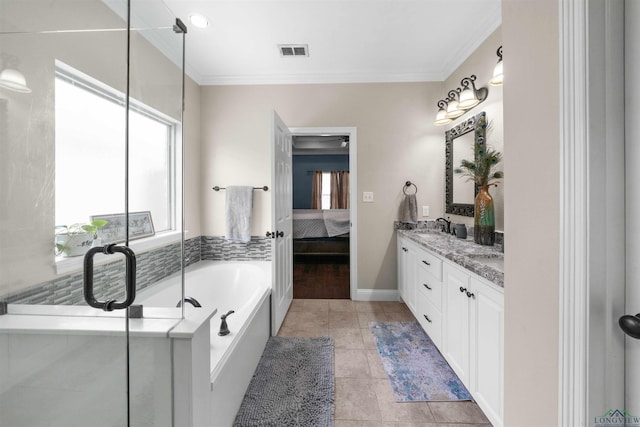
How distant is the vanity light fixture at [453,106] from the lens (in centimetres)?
236

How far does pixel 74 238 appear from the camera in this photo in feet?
2.96

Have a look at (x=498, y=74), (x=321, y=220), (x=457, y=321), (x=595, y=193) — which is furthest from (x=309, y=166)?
(x=595, y=193)

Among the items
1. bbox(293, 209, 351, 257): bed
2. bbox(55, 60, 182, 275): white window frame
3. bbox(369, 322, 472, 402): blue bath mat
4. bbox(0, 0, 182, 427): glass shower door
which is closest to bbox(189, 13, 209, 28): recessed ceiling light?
bbox(0, 0, 182, 427): glass shower door

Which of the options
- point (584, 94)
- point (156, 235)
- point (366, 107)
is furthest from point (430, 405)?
point (366, 107)

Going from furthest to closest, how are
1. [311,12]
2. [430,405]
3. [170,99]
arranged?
[311,12] < [430,405] < [170,99]

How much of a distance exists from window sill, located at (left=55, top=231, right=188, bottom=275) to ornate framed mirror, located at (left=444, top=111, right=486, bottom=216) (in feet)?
7.52

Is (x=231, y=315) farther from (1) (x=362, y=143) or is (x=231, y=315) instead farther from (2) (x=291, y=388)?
(1) (x=362, y=143)

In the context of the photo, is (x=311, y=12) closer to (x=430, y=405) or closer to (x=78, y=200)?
(x=78, y=200)

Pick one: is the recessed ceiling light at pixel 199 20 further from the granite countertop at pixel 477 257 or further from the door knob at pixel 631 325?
the door knob at pixel 631 325

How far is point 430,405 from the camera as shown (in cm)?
144

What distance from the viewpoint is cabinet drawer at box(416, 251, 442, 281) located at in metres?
1.74

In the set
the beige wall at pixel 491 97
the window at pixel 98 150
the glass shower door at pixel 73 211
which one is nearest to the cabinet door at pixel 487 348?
the beige wall at pixel 491 97

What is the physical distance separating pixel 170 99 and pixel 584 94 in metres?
1.54

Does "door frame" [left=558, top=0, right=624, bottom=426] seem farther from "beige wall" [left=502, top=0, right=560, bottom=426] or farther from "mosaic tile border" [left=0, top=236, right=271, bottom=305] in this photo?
"mosaic tile border" [left=0, top=236, right=271, bottom=305]
